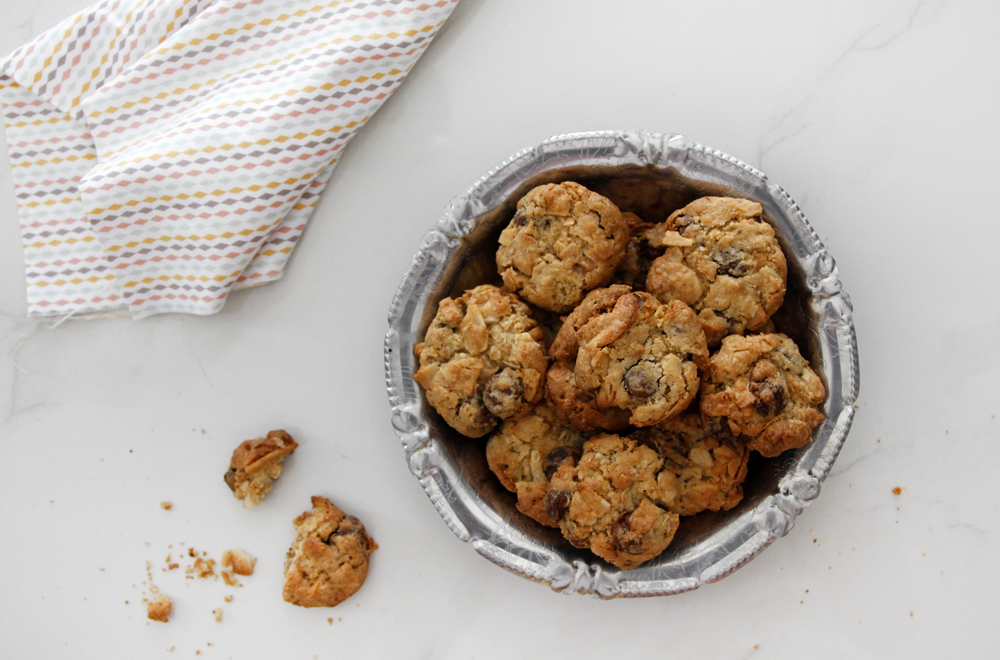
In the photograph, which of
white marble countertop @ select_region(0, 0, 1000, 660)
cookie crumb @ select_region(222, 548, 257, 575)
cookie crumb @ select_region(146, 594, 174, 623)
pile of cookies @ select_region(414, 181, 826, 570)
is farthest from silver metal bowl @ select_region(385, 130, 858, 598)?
cookie crumb @ select_region(146, 594, 174, 623)

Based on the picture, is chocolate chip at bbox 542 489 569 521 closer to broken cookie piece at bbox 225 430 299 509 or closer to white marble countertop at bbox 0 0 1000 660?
white marble countertop at bbox 0 0 1000 660

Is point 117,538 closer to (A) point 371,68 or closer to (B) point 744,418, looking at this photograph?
(A) point 371,68

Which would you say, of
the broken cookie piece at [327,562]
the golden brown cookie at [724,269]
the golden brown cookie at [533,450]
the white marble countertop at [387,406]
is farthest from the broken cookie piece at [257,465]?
the golden brown cookie at [724,269]

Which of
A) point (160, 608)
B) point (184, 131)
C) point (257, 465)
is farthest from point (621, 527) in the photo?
point (184, 131)

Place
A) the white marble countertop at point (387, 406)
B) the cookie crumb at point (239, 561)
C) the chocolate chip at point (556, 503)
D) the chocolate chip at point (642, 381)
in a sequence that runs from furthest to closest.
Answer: the cookie crumb at point (239, 561) → the white marble countertop at point (387, 406) → the chocolate chip at point (556, 503) → the chocolate chip at point (642, 381)

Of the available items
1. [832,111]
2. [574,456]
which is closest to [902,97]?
[832,111]

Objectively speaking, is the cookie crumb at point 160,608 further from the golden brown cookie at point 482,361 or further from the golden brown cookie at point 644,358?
the golden brown cookie at point 644,358
